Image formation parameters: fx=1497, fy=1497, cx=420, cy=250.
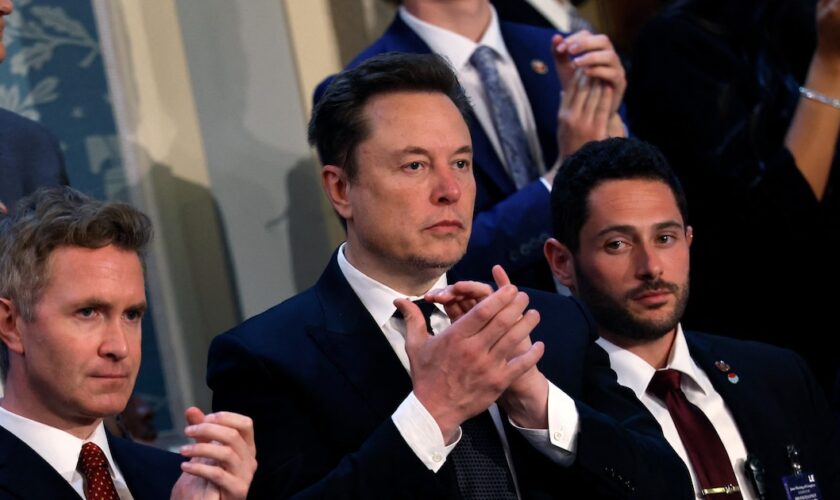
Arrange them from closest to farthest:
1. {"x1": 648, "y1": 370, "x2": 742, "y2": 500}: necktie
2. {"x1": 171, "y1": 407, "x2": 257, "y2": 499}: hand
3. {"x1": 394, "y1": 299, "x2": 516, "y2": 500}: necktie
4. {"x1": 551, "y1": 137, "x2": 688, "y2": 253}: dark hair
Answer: {"x1": 171, "y1": 407, "x2": 257, "y2": 499}: hand, {"x1": 394, "y1": 299, "x2": 516, "y2": 500}: necktie, {"x1": 648, "y1": 370, "x2": 742, "y2": 500}: necktie, {"x1": 551, "y1": 137, "x2": 688, "y2": 253}: dark hair

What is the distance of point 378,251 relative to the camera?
270cm

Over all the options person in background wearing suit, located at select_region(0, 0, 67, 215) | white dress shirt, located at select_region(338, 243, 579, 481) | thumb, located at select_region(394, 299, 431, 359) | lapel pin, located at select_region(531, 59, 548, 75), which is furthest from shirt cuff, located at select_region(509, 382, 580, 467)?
lapel pin, located at select_region(531, 59, 548, 75)

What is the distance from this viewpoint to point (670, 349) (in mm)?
3143

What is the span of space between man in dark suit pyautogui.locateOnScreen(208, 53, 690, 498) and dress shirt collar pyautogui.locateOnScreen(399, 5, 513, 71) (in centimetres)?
74

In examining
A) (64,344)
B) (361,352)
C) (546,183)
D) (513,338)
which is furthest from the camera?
(546,183)

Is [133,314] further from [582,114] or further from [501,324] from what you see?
[582,114]

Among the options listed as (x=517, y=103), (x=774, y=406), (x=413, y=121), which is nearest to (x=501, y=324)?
(x=413, y=121)

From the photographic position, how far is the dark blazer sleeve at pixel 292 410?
8.21ft

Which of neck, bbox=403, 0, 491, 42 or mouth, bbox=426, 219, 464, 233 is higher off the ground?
neck, bbox=403, 0, 491, 42

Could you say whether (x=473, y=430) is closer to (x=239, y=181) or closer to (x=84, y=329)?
(x=84, y=329)

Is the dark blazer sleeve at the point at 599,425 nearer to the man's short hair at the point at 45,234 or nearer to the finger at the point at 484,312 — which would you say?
the finger at the point at 484,312

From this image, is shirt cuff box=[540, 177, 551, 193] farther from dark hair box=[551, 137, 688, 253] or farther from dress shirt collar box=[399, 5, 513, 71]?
dress shirt collar box=[399, 5, 513, 71]

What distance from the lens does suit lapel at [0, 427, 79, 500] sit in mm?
2430

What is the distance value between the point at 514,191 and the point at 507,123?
0.55 feet
